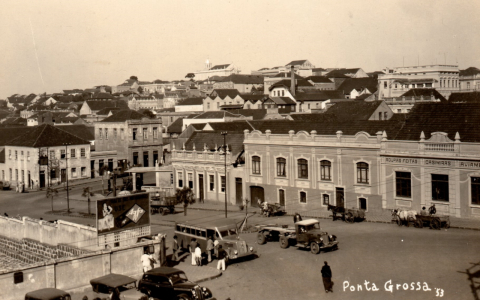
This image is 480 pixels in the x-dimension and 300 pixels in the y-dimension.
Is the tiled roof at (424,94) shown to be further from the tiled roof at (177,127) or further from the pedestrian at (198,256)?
the pedestrian at (198,256)

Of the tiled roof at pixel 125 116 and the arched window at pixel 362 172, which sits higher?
the tiled roof at pixel 125 116

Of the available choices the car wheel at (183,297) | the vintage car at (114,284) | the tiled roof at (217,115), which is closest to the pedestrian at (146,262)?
the vintage car at (114,284)

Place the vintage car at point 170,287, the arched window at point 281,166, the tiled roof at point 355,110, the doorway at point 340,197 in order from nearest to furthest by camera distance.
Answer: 1. the vintage car at point 170,287
2. the doorway at point 340,197
3. the arched window at point 281,166
4. the tiled roof at point 355,110

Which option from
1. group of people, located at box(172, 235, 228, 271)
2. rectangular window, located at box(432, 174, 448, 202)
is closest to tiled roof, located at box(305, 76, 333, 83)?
rectangular window, located at box(432, 174, 448, 202)

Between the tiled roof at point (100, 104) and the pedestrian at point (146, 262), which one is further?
the tiled roof at point (100, 104)

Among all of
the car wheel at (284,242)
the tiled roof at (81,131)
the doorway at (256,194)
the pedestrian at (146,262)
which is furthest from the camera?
the tiled roof at (81,131)

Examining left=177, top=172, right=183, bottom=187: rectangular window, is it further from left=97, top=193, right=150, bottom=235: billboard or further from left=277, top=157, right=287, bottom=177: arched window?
left=97, top=193, right=150, bottom=235: billboard

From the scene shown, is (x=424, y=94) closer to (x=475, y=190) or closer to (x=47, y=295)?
(x=475, y=190)
